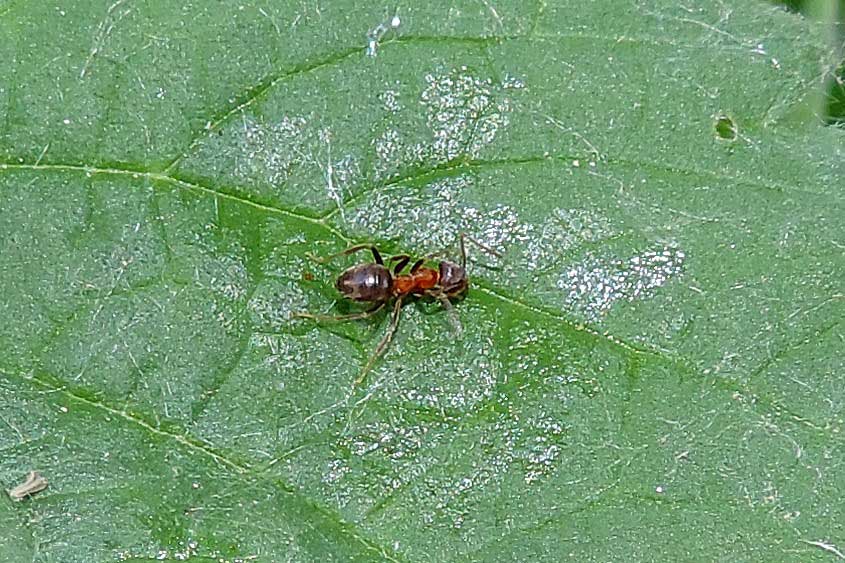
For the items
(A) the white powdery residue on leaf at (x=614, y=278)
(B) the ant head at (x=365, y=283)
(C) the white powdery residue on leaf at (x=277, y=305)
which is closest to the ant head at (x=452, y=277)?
(B) the ant head at (x=365, y=283)

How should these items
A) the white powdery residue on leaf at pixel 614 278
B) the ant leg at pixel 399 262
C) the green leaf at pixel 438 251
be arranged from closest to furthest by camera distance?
the green leaf at pixel 438 251
the white powdery residue on leaf at pixel 614 278
the ant leg at pixel 399 262

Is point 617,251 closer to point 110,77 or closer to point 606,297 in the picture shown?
point 606,297

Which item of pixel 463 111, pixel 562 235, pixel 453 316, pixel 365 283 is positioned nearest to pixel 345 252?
pixel 365 283

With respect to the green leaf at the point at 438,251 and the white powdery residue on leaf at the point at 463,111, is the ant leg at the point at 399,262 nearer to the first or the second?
the green leaf at the point at 438,251

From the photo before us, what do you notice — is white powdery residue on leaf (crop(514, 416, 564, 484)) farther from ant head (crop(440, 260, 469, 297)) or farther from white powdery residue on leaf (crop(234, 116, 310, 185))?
white powdery residue on leaf (crop(234, 116, 310, 185))

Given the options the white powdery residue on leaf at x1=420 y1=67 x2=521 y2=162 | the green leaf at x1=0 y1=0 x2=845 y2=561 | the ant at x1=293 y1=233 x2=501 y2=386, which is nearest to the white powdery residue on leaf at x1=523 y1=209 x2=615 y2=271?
the green leaf at x1=0 y1=0 x2=845 y2=561

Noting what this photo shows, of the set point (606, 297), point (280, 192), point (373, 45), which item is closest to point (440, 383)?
point (606, 297)

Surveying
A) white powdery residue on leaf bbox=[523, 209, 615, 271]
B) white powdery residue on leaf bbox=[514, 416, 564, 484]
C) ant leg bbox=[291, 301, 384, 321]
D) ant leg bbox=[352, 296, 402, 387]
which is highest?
white powdery residue on leaf bbox=[523, 209, 615, 271]
